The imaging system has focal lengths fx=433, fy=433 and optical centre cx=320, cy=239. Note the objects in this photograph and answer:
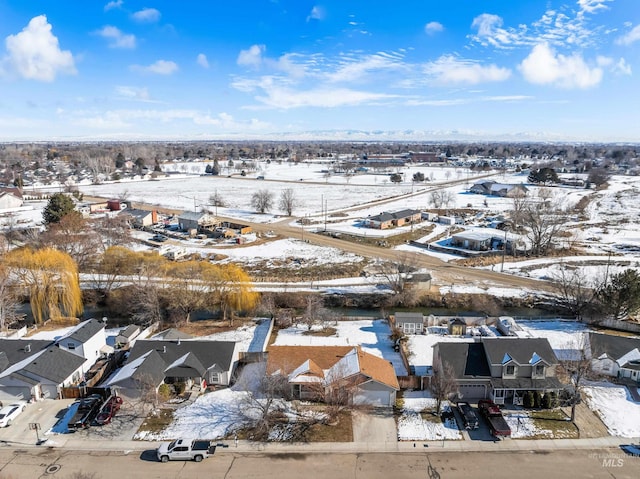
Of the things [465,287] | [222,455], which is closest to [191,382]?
[222,455]

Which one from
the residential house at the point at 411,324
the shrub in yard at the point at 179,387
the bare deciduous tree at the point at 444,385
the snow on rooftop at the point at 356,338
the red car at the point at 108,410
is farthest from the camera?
the residential house at the point at 411,324

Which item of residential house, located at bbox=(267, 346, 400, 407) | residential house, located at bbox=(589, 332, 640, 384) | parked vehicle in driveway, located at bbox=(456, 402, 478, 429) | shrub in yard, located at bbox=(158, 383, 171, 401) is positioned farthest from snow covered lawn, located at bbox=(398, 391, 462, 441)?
shrub in yard, located at bbox=(158, 383, 171, 401)

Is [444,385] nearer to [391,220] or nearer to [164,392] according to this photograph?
[164,392]

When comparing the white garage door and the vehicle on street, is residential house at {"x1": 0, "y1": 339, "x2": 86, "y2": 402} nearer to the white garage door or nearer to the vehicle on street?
the white garage door

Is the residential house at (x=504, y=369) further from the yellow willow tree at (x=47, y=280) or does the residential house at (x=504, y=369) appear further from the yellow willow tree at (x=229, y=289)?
the yellow willow tree at (x=47, y=280)

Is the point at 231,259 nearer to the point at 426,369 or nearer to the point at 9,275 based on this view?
the point at 9,275

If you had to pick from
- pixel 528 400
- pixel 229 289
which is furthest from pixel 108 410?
pixel 528 400

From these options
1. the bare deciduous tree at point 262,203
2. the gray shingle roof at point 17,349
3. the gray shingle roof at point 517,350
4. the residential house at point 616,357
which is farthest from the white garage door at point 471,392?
the bare deciduous tree at point 262,203
